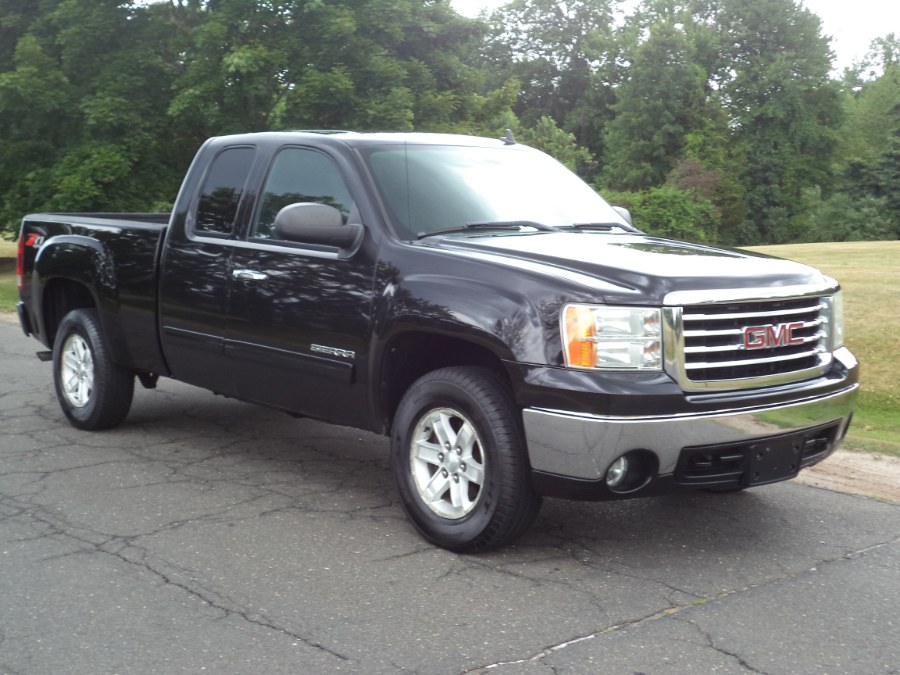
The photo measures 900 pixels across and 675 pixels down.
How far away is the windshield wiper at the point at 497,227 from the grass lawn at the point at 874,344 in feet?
9.83

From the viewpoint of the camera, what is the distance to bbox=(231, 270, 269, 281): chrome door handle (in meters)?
6.01

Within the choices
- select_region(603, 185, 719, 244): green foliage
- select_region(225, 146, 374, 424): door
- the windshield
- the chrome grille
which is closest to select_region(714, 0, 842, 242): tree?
select_region(603, 185, 719, 244): green foliage

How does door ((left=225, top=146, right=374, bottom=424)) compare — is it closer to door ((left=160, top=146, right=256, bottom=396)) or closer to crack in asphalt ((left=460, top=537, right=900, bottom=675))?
door ((left=160, top=146, right=256, bottom=396))

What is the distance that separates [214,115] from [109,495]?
16821 mm

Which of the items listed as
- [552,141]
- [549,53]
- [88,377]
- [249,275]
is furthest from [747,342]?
[549,53]

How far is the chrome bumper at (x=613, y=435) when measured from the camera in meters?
4.50

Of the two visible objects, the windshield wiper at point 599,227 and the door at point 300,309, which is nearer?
the door at point 300,309

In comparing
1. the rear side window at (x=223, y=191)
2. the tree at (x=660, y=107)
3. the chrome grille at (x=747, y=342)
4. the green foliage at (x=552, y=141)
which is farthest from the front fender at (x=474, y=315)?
the tree at (x=660, y=107)

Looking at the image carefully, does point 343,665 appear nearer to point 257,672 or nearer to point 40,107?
point 257,672

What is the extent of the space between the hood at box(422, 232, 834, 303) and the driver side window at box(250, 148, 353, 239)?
0.73 meters

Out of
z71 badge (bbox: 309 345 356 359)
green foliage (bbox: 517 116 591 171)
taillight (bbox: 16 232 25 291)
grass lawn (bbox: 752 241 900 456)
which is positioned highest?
green foliage (bbox: 517 116 591 171)

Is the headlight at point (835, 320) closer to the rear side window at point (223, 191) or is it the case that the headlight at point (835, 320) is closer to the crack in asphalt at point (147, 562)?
the crack in asphalt at point (147, 562)

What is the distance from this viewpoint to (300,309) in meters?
5.76

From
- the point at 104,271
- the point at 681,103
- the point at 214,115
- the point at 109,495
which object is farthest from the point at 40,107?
the point at 681,103
